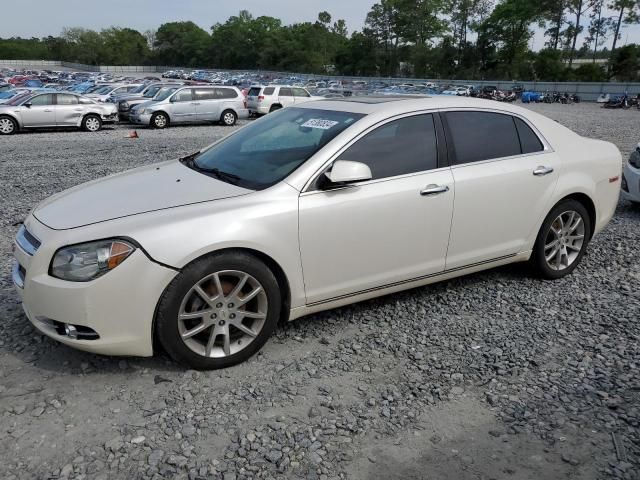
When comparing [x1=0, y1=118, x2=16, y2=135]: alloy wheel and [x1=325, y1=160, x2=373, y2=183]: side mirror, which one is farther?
[x1=0, y1=118, x2=16, y2=135]: alloy wheel

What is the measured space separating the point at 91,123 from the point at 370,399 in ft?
59.4

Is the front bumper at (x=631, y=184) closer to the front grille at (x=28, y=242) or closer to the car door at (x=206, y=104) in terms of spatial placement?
the front grille at (x=28, y=242)

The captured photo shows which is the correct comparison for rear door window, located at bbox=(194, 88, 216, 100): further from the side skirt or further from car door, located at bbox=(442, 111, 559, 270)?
the side skirt

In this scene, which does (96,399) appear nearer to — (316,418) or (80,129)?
(316,418)

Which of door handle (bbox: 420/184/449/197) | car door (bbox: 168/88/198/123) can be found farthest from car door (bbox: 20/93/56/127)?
door handle (bbox: 420/184/449/197)

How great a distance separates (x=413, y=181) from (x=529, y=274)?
5.69ft

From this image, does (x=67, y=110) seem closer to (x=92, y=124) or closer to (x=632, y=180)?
(x=92, y=124)

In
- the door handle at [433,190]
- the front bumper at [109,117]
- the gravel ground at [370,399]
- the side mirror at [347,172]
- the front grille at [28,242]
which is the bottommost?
the front bumper at [109,117]

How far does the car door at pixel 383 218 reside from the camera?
3.35m

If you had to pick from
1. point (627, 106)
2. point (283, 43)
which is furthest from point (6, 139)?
point (283, 43)

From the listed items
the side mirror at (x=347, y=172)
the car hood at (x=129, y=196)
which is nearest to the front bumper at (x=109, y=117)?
the car hood at (x=129, y=196)

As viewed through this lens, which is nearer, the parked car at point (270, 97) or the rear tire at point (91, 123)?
the rear tire at point (91, 123)

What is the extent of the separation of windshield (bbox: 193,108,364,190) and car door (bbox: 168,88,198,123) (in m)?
16.5

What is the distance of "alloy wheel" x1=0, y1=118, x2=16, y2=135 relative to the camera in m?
17.0
